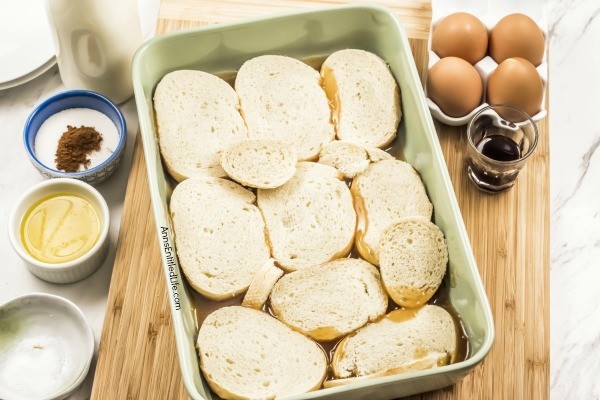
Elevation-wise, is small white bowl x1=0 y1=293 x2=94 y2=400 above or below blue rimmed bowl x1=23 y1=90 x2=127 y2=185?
below

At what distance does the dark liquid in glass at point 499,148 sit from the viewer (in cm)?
180

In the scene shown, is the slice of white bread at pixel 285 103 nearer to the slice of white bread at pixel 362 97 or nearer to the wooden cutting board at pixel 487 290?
the slice of white bread at pixel 362 97

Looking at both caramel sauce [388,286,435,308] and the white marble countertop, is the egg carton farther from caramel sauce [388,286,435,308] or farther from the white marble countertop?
caramel sauce [388,286,435,308]

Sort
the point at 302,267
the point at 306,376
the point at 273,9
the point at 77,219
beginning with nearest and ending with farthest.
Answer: the point at 306,376 → the point at 302,267 → the point at 77,219 → the point at 273,9

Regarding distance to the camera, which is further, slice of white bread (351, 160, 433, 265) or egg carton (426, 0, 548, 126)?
egg carton (426, 0, 548, 126)

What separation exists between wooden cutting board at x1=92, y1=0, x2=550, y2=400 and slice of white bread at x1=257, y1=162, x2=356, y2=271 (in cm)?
28

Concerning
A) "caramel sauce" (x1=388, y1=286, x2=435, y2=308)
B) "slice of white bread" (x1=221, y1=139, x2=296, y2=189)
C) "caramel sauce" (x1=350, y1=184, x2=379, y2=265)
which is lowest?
"caramel sauce" (x1=388, y1=286, x2=435, y2=308)

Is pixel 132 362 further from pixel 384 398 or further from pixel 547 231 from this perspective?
pixel 547 231

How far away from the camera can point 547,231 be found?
1797mm

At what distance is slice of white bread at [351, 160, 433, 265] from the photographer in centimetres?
167

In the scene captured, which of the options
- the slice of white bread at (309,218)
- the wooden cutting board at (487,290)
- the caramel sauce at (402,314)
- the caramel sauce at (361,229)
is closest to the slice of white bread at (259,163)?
the slice of white bread at (309,218)

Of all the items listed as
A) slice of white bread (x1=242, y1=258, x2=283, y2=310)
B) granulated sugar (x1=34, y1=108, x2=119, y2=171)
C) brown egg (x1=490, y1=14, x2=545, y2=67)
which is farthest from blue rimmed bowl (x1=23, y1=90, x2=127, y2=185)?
brown egg (x1=490, y1=14, x2=545, y2=67)
